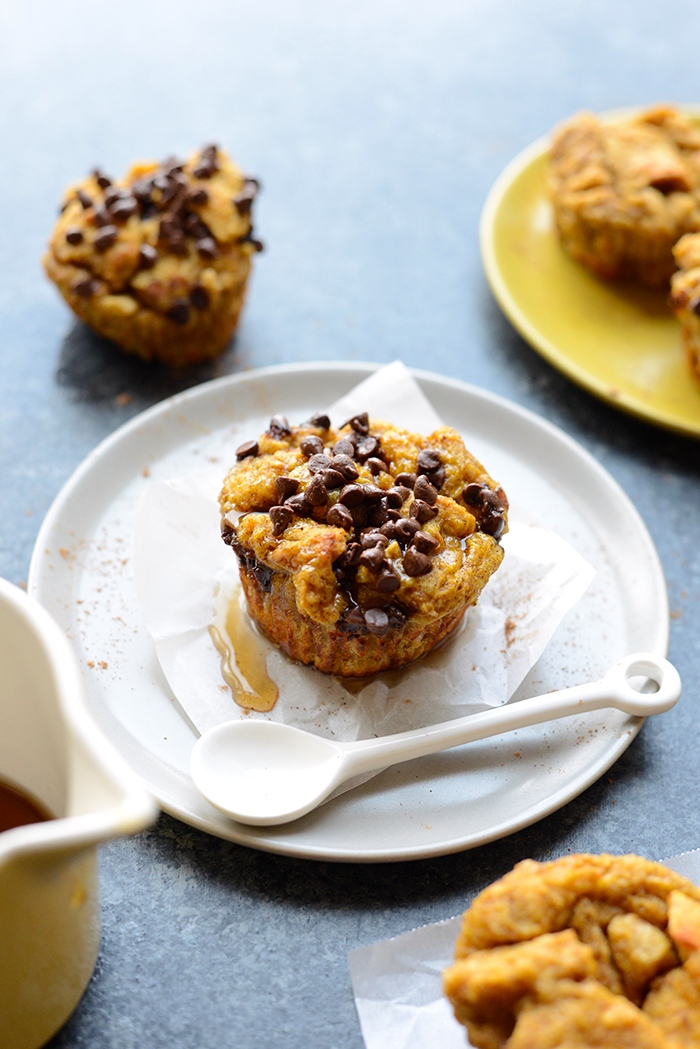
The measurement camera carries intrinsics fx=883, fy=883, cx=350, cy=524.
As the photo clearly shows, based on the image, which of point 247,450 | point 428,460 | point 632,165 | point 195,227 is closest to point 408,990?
point 428,460

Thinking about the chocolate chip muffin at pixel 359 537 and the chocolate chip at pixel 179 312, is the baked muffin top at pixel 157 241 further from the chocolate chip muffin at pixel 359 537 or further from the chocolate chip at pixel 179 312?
the chocolate chip muffin at pixel 359 537

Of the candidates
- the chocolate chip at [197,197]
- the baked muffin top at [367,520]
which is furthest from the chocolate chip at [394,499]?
the chocolate chip at [197,197]

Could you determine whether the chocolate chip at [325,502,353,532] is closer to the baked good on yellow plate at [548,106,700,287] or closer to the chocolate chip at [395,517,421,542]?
the chocolate chip at [395,517,421,542]

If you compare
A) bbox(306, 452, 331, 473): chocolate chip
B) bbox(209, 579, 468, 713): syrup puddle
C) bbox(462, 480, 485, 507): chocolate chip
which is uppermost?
bbox(306, 452, 331, 473): chocolate chip

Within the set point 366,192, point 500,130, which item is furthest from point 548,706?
point 500,130

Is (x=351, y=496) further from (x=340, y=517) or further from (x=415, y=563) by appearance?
(x=415, y=563)

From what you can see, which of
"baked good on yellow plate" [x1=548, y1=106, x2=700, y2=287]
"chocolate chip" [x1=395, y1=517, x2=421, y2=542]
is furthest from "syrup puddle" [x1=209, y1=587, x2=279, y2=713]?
"baked good on yellow plate" [x1=548, y1=106, x2=700, y2=287]
